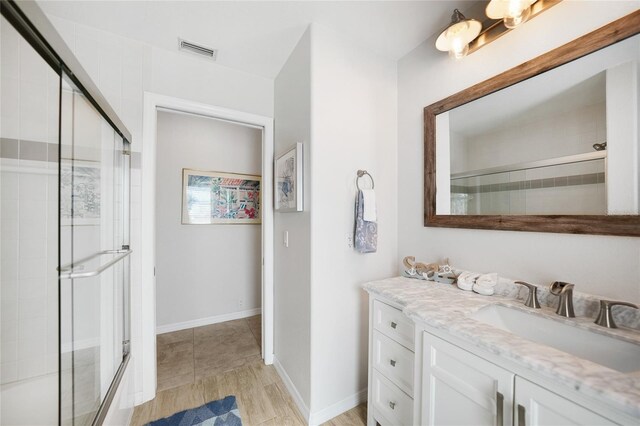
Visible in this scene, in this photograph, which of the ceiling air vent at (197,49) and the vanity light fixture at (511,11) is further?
the ceiling air vent at (197,49)

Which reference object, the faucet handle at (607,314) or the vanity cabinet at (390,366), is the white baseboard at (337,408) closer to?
the vanity cabinet at (390,366)

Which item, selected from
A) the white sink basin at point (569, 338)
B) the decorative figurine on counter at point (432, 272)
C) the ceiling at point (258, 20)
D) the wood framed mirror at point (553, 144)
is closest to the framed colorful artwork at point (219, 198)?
the ceiling at point (258, 20)

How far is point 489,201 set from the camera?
4.46ft

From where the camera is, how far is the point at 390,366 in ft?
4.32

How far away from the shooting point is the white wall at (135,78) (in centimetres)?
159

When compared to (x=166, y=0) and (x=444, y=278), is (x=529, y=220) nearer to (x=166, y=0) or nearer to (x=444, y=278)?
(x=444, y=278)

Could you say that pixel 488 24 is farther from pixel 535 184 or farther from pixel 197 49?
pixel 197 49

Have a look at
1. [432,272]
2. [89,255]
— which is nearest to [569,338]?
[432,272]

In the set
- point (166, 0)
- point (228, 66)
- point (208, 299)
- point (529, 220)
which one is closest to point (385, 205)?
point (529, 220)

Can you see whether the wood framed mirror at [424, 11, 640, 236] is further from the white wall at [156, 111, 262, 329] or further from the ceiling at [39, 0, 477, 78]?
the white wall at [156, 111, 262, 329]

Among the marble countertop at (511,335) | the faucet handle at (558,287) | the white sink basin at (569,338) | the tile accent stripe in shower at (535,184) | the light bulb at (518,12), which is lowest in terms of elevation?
the white sink basin at (569,338)

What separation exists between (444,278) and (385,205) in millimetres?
661

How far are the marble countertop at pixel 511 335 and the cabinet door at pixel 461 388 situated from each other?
79 millimetres

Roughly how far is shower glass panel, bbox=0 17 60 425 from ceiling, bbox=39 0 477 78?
644 millimetres
